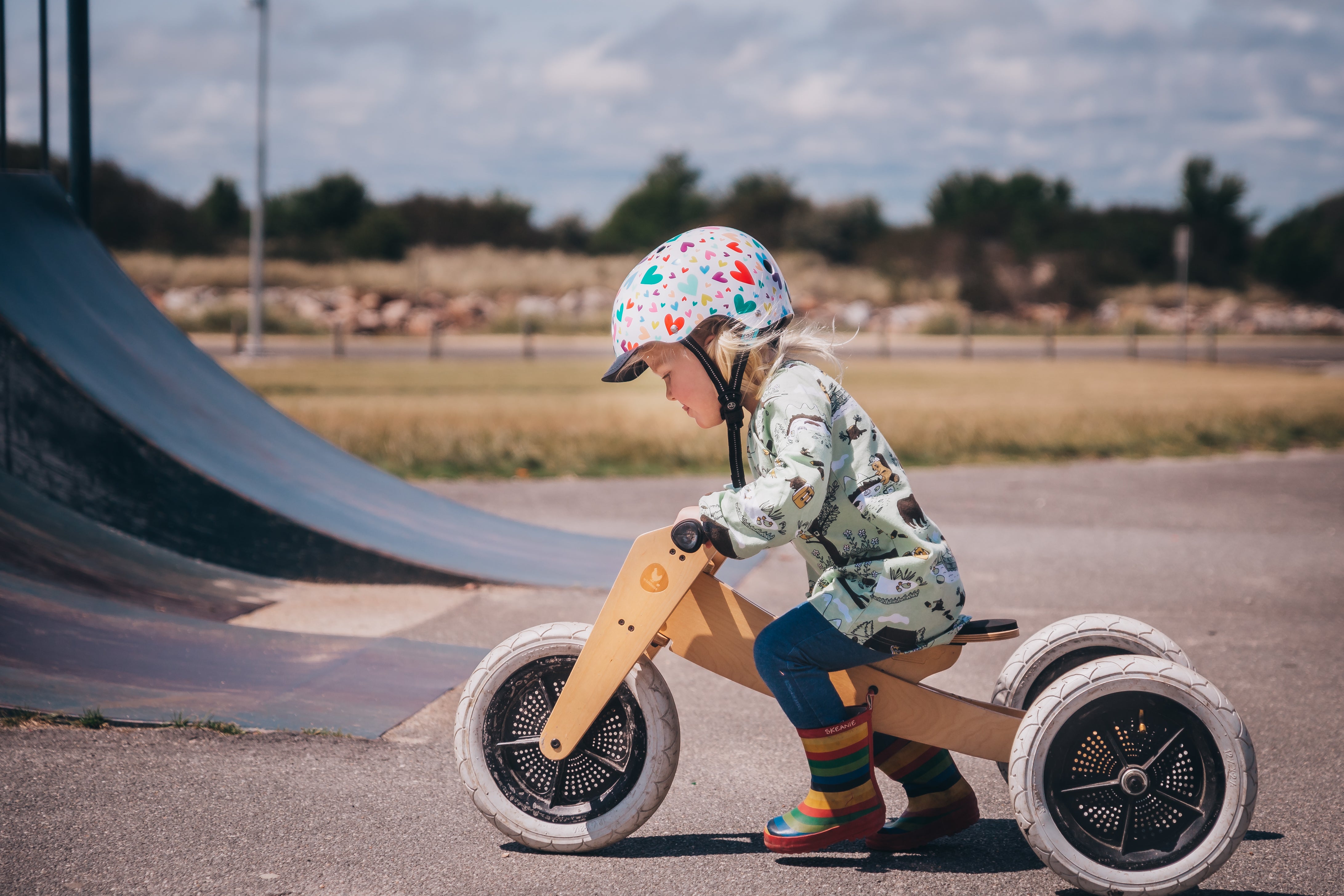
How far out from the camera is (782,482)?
260 centimetres

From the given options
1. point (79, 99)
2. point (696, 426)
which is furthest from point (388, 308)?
point (79, 99)

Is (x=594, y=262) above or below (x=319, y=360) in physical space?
above

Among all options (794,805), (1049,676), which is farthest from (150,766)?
(1049,676)

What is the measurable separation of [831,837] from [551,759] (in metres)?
0.75

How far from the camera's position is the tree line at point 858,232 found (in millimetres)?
54656

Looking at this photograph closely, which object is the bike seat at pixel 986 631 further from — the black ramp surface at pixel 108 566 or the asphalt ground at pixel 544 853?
the black ramp surface at pixel 108 566

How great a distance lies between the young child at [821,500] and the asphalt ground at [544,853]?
0.38 meters

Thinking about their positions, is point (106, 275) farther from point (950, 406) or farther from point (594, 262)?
point (594, 262)

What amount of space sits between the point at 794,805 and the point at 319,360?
78.2 feet

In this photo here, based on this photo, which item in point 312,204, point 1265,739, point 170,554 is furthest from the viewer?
point 312,204

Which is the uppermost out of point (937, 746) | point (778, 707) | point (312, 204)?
point (312, 204)

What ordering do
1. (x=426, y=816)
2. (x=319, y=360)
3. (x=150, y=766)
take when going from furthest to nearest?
(x=319, y=360) → (x=150, y=766) → (x=426, y=816)

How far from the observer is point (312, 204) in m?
61.2

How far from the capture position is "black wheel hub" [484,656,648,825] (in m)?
2.97
